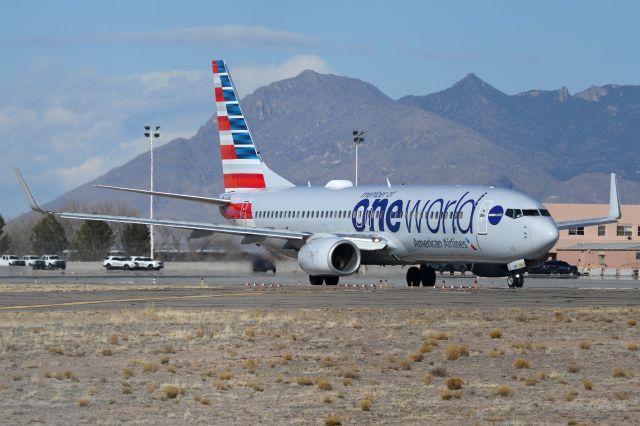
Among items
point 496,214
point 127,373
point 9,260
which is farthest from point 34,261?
point 127,373

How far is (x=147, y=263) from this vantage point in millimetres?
104812

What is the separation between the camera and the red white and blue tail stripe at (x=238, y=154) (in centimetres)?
6538

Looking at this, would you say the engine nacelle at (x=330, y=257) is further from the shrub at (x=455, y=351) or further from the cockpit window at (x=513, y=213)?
the shrub at (x=455, y=351)

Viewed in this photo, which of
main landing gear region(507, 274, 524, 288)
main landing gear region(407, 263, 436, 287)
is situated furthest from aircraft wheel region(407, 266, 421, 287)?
main landing gear region(507, 274, 524, 288)

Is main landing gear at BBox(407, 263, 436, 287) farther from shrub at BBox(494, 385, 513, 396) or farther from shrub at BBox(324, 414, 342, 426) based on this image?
shrub at BBox(324, 414, 342, 426)

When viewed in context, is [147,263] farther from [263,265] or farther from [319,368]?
[319,368]

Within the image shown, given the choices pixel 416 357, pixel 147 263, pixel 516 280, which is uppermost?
pixel 147 263

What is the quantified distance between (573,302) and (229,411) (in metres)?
25.2

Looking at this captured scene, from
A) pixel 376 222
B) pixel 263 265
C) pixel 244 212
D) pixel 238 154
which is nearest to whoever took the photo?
pixel 376 222

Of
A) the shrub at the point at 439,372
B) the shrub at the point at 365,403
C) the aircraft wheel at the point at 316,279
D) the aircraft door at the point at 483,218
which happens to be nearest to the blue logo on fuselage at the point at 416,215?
the aircraft door at the point at 483,218

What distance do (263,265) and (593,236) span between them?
84580 mm

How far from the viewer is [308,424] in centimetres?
1727

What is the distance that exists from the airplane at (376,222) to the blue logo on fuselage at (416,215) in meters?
0.04

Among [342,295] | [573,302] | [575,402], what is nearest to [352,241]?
[342,295]
